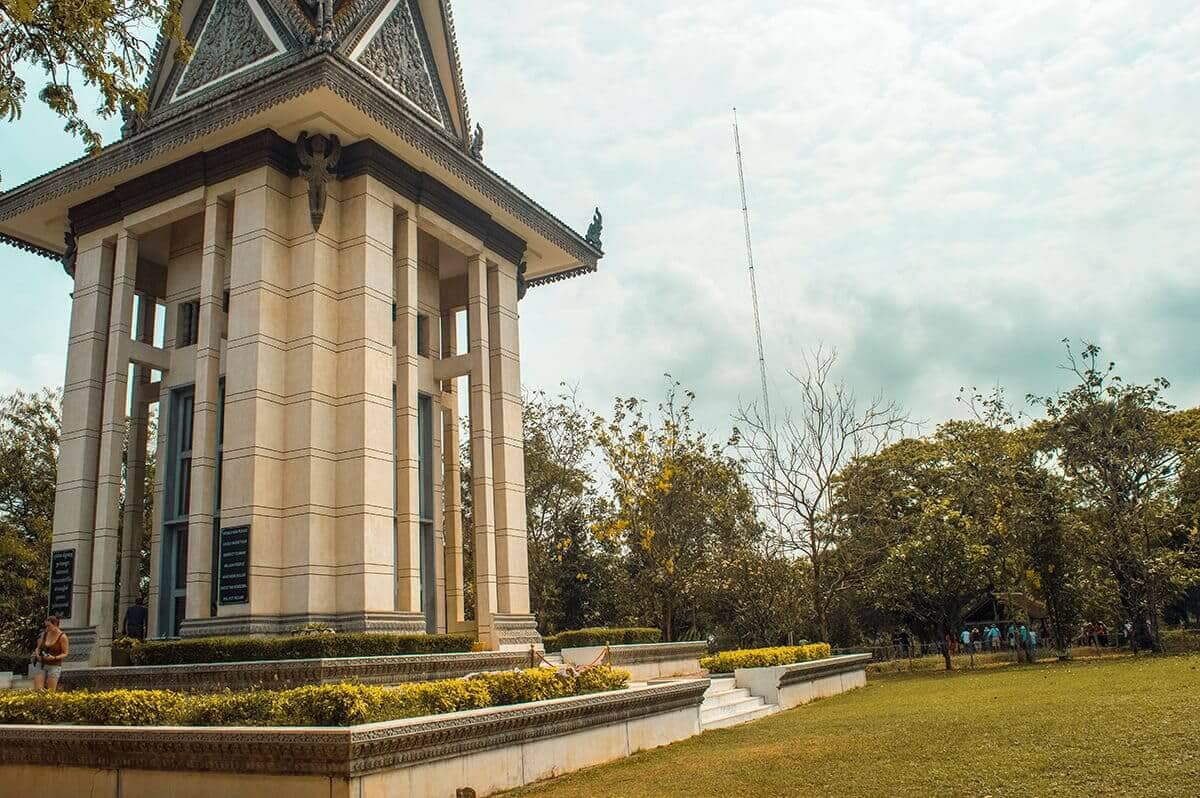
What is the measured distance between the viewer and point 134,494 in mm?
19781

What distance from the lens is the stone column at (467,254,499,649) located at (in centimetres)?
1914

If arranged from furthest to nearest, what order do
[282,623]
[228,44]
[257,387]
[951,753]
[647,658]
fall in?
[647,658] < [228,44] < [257,387] < [282,623] < [951,753]

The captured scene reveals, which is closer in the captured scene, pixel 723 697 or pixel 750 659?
pixel 723 697

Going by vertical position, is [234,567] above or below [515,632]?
above

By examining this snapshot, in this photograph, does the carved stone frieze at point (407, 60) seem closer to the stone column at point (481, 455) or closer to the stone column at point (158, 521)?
the stone column at point (481, 455)

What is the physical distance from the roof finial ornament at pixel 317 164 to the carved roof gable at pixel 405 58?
2.55 meters

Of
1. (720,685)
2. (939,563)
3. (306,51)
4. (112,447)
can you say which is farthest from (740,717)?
(939,563)

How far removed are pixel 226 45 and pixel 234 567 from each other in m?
10.8

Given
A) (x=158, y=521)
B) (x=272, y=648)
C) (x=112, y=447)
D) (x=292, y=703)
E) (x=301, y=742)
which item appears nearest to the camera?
(x=301, y=742)

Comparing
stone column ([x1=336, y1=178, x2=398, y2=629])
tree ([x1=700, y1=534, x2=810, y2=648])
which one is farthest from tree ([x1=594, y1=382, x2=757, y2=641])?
stone column ([x1=336, y1=178, x2=398, y2=629])

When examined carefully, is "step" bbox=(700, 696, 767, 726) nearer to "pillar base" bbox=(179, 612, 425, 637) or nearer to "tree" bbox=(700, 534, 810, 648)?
"pillar base" bbox=(179, 612, 425, 637)

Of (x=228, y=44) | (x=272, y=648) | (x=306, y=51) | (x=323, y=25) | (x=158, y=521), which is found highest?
(x=228, y=44)

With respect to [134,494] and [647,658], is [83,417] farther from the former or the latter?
[647,658]

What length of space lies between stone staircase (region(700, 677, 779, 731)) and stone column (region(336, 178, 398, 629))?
552 centimetres
